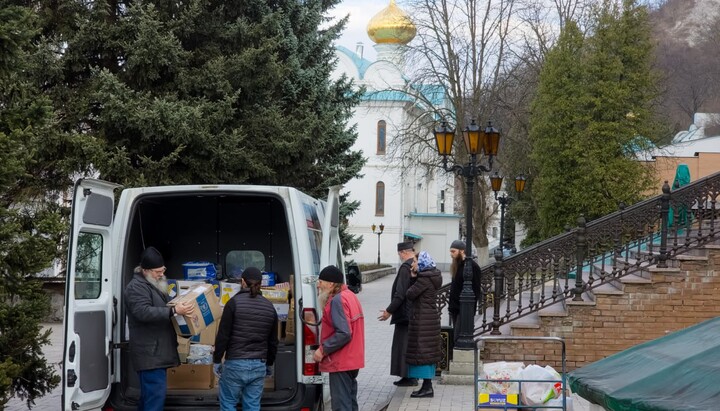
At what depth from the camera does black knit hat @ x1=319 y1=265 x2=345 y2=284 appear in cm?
898

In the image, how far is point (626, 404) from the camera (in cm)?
468

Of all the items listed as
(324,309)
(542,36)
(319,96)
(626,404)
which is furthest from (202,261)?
(542,36)

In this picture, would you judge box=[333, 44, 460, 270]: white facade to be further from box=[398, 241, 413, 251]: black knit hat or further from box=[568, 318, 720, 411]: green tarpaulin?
box=[568, 318, 720, 411]: green tarpaulin

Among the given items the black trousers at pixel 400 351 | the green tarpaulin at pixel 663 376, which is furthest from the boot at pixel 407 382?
the green tarpaulin at pixel 663 376

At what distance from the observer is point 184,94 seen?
1989 centimetres

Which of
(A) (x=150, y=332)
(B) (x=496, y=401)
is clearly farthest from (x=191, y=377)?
(B) (x=496, y=401)

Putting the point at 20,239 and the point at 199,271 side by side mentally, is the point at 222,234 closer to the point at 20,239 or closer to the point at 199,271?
the point at 199,271

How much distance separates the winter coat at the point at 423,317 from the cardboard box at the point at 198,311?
300 centimetres

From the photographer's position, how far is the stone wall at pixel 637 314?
15.0m

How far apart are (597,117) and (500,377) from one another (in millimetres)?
25957

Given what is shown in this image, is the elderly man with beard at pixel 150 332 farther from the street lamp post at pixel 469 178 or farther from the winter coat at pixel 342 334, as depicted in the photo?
the street lamp post at pixel 469 178

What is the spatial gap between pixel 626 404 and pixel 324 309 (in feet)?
15.6

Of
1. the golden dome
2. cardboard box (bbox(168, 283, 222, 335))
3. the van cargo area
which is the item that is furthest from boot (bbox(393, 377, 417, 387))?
Result: the golden dome

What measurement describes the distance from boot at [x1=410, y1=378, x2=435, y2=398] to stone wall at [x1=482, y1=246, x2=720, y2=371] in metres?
2.59
